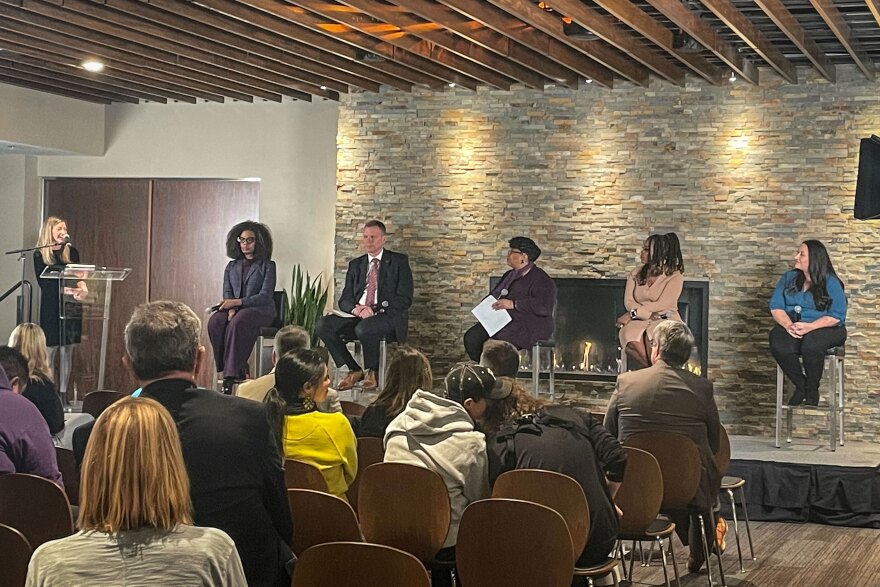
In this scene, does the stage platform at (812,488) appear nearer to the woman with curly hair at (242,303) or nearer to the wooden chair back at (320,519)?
the woman with curly hair at (242,303)

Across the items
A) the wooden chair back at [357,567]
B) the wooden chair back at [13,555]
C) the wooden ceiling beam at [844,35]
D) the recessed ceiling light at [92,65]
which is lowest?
the wooden chair back at [13,555]

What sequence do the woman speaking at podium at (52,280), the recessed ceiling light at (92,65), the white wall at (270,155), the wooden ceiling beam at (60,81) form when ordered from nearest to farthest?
the recessed ceiling light at (92,65)
the woman speaking at podium at (52,280)
the wooden ceiling beam at (60,81)
the white wall at (270,155)

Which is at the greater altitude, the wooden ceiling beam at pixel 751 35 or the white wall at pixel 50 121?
the wooden ceiling beam at pixel 751 35

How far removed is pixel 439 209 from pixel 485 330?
1.46m

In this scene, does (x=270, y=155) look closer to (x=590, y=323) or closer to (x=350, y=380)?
(x=350, y=380)

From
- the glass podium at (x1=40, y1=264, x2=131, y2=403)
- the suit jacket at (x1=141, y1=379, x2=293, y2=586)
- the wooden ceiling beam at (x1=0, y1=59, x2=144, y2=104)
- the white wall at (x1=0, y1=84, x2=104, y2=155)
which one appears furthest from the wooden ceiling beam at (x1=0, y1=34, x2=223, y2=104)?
the suit jacket at (x1=141, y1=379, x2=293, y2=586)

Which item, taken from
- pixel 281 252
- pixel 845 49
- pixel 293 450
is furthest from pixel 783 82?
pixel 293 450

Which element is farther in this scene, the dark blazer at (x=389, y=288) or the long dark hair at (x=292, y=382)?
the dark blazer at (x=389, y=288)

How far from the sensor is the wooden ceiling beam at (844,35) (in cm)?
730

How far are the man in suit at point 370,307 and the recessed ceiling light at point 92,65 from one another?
2.60 metres

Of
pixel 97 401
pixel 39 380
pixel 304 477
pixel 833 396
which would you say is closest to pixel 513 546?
pixel 304 477

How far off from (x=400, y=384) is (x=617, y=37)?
3658 mm

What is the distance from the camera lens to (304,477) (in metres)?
4.48

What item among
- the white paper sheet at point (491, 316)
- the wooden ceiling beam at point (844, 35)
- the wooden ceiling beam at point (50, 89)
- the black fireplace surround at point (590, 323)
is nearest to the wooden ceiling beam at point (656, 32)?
the wooden ceiling beam at point (844, 35)
